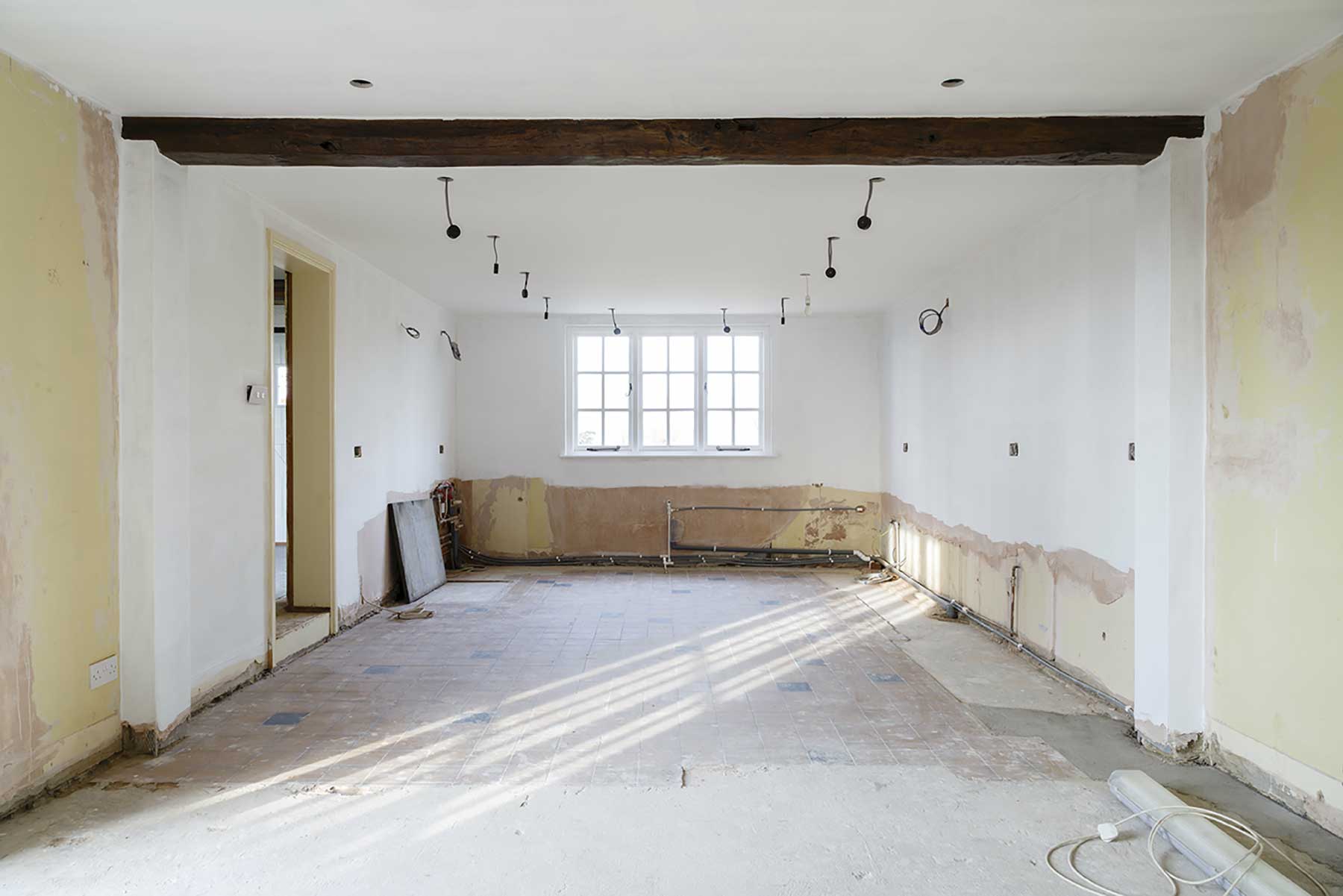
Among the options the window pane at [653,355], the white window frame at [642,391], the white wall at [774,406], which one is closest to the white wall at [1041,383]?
the white wall at [774,406]

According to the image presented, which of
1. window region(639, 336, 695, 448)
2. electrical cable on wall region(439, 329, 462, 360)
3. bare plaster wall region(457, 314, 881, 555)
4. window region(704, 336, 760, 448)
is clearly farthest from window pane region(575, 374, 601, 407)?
electrical cable on wall region(439, 329, 462, 360)

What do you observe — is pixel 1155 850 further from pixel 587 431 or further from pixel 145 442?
pixel 587 431

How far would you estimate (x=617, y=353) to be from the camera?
28.0ft

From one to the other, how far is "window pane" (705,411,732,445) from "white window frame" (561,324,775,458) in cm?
5

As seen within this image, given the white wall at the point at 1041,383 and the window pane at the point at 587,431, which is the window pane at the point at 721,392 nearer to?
the window pane at the point at 587,431

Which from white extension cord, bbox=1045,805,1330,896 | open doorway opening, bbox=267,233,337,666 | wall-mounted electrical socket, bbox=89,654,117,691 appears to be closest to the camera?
white extension cord, bbox=1045,805,1330,896

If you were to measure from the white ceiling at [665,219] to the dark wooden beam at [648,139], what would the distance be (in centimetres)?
47

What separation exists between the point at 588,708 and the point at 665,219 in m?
2.78

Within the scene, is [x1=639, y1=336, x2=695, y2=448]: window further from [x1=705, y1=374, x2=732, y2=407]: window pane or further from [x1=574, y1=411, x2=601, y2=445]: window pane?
[x1=574, y1=411, x2=601, y2=445]: window pane

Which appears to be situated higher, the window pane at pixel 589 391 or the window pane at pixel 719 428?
the window pane at pixel 589 391

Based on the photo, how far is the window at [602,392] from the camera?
8.53 m

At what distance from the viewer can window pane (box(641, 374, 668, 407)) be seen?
8.54 metres

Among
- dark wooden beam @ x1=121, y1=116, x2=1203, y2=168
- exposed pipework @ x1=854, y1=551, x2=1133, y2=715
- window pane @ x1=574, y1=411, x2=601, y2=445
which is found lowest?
exposed pipework @ x1=854, y1=551, x2=1133, y2=715

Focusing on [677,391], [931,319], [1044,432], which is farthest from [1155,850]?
[677,391]
